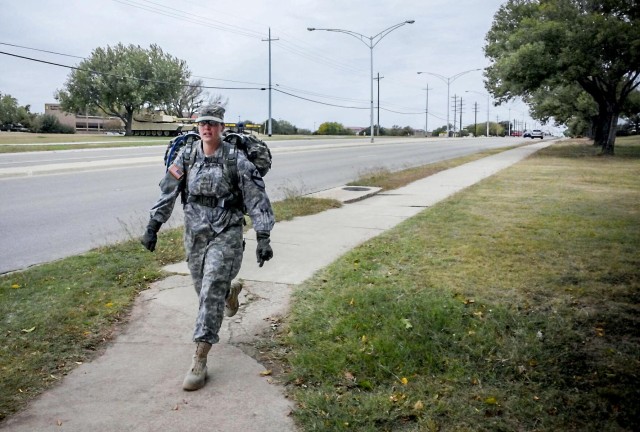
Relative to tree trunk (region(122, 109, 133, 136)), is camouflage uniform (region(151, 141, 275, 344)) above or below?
below

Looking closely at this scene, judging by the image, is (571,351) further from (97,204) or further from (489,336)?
(97,204)

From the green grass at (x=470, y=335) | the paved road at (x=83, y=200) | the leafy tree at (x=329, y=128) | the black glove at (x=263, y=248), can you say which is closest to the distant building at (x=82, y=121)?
the leafy tree at (x=329, y=128)

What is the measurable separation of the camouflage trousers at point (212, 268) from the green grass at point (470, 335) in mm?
641

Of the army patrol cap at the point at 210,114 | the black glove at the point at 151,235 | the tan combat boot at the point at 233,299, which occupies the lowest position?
the tan combat boot at the point at 233,299

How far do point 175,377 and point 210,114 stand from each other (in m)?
1.76

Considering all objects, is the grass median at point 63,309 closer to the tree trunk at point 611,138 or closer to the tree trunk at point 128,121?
the tree trunk at point 611,138

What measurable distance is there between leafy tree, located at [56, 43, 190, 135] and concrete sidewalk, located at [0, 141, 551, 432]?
179ft

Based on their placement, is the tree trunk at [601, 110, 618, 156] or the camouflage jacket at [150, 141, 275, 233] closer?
the camouflage jacket at [150, 141, 275, 233]

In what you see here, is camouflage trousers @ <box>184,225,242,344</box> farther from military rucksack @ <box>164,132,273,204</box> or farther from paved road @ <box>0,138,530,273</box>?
paved road @ <box>0,138,530,273</box>

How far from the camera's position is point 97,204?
11141mm

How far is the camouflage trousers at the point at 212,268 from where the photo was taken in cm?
387

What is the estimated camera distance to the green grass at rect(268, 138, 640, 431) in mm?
3371

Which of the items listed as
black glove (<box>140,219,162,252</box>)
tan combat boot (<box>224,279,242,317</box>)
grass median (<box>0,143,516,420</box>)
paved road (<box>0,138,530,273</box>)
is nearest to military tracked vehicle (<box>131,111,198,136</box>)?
paved road (<box>0,138,530,273</box>)

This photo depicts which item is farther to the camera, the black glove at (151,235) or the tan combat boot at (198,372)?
the black glove at (151,235)
